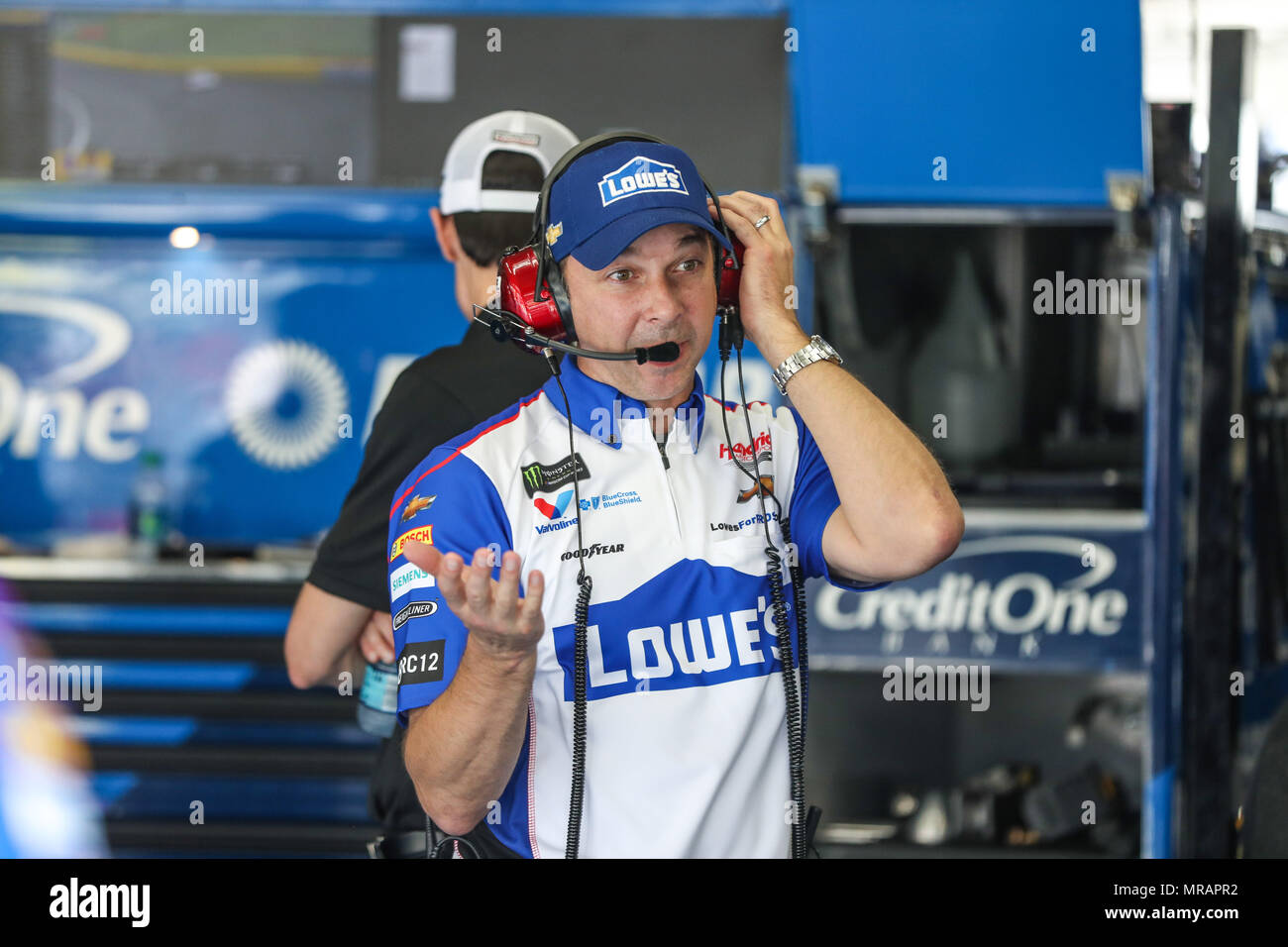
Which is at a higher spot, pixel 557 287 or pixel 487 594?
pixel 557 287

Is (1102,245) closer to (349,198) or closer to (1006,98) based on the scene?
(1006,98)

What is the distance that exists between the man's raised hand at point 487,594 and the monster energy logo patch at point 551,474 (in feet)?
0.78

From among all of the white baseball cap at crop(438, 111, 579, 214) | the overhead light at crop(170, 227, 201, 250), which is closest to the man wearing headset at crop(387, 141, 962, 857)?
the white baseball cap at crop(438, 111, 579, 214)

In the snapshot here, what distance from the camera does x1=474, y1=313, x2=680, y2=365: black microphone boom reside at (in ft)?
4.38

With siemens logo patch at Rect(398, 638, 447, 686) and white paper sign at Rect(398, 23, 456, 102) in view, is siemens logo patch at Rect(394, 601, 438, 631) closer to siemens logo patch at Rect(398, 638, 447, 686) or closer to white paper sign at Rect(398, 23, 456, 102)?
siemens logo patch at Rect(398, 638, 447, 686)

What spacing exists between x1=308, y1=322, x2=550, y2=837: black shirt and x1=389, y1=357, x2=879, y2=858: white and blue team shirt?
28cm

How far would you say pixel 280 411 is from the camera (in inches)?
138

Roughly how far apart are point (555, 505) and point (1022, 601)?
6.78 ft

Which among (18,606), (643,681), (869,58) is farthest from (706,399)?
(18,606)

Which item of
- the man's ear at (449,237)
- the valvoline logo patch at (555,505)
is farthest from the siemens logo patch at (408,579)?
the man's ear at (449,237)

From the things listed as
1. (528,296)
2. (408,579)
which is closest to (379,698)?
(408,579)

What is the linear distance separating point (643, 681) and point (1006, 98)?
7.71ft

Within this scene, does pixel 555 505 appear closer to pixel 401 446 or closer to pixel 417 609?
pixel 417 609

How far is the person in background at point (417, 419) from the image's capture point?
1.67 meters
